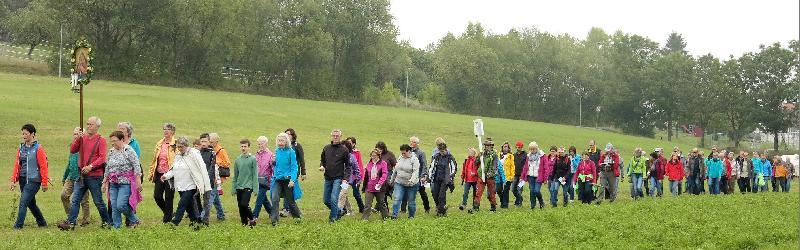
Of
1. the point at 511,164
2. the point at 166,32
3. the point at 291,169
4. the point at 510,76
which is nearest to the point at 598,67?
the point at 510,76

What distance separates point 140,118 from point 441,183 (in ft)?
82.3

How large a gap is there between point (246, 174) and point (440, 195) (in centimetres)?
511

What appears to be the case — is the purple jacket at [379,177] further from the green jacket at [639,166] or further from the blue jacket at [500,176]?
the green jacket at [639,166]

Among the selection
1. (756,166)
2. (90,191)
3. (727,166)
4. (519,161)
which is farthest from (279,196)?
(756,166)

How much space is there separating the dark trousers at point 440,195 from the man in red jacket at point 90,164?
24.0ft

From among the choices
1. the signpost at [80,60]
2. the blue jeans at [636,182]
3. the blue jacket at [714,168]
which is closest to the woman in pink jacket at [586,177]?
the blue jeans at [636,182]

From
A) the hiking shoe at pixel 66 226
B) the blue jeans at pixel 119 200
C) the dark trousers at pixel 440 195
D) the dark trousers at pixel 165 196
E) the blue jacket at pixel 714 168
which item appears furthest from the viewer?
the blue jacket at pixel 714 168

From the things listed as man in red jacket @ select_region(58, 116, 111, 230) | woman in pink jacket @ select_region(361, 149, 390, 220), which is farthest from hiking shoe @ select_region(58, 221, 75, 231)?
woman in pink jacket @ select_region(361, 149, 390, 220)

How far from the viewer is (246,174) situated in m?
16.1

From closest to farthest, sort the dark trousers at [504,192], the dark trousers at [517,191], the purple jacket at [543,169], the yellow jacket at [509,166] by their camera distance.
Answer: the dark trousers at [504,192] < the yellow jacket at [509,166] < the purple jacket at [543,169] < the dark trousers at [517,191]

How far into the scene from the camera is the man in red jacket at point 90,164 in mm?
14820

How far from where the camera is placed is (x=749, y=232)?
14.4 m

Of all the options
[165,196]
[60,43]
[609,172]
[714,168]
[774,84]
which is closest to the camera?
[165,196]

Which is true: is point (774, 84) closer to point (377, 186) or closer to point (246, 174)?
point (377, 186)
